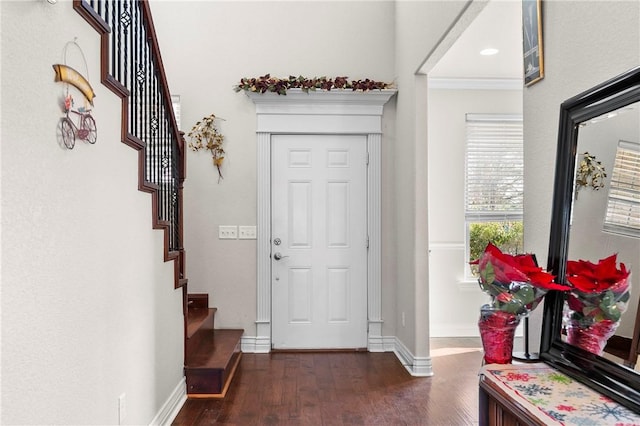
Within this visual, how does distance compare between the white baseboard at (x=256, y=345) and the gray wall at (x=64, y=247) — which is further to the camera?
the white baseboard at (x=256, y=345)

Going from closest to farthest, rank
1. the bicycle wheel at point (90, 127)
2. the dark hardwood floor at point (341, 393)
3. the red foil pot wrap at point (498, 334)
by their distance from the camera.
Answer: the red foil pot wrap at point (498, 334) → the bicycle wheel at point (90, 127) → the dark hardwood floor at point (341, 393)

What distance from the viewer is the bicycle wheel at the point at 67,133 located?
1.77 metres

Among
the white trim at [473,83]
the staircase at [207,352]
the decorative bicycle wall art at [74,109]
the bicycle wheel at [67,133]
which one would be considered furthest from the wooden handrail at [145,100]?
the white trim at [473,83]

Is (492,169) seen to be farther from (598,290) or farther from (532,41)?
(598,290)

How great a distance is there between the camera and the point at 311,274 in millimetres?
4684

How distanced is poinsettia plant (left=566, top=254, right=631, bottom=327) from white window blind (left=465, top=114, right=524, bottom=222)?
389 cm

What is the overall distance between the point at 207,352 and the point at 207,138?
193 cm

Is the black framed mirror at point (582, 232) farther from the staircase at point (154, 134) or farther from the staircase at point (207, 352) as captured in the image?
the staircase at point (207, 352)

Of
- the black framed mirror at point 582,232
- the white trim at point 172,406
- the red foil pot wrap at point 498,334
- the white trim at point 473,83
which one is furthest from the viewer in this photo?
the white trim at point 473,83

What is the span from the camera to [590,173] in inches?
62.7

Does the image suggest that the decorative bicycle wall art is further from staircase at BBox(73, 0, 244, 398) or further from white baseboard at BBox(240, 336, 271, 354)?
white baseboard at BBox(240, 336, 271, 354)

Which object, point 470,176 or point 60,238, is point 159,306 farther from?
point 470,176

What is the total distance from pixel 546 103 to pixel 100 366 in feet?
6.91

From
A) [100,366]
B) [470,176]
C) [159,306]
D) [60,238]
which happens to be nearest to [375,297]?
[470,176]
